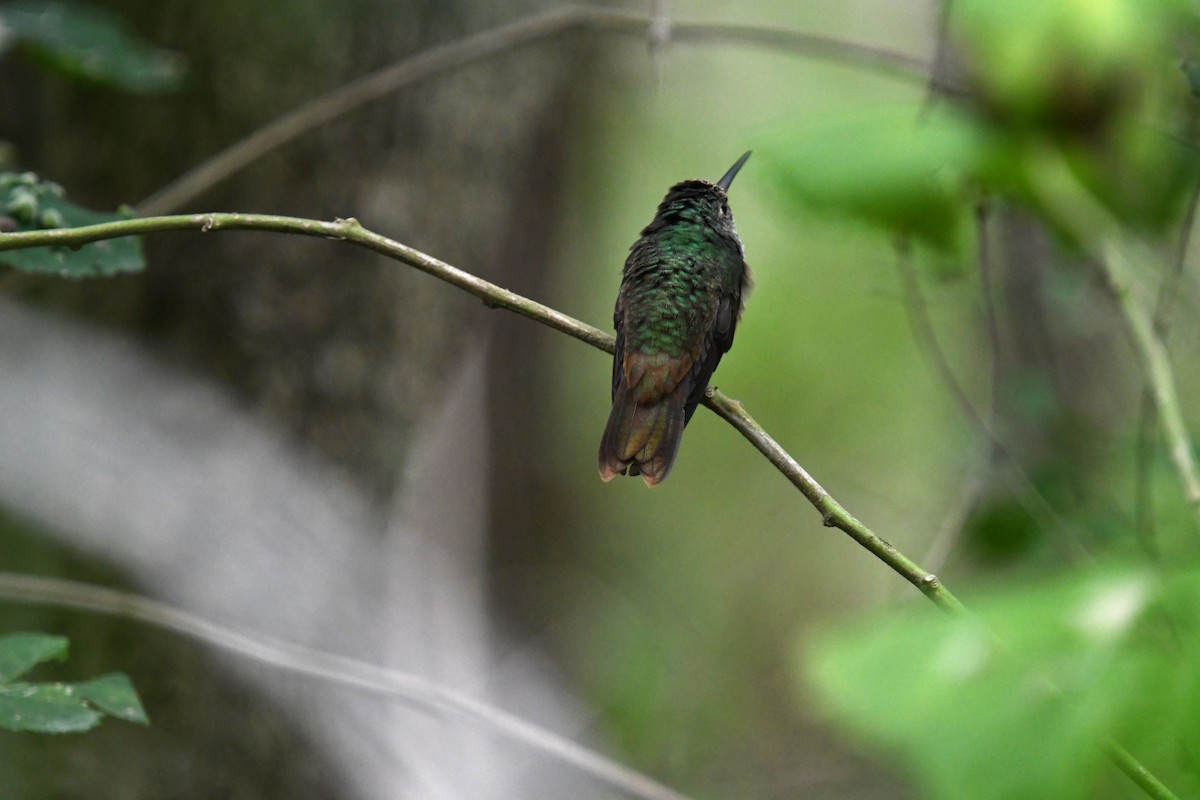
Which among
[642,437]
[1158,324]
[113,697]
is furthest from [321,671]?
[1158,324]

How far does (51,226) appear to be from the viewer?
178 centimetres

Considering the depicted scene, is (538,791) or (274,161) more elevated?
(274,161)

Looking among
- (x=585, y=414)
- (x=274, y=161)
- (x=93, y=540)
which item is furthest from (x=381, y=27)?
(x=585, y=414)

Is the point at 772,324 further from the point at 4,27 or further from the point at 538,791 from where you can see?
the point at 4,27

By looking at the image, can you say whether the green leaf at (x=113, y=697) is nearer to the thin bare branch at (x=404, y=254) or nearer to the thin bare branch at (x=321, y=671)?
the thin bare branch at (x=321, y=671)

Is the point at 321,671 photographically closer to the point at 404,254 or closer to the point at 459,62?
the point at 404,254

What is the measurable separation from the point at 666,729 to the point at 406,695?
12.3ft

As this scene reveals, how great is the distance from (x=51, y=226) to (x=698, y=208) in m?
1.57

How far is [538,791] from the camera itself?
446 cm

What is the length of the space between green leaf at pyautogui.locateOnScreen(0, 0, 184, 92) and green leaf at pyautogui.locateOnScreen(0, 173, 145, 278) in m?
0.61

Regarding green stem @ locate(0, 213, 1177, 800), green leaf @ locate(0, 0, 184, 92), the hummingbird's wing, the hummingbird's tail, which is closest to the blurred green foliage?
green stem @ locate(0, 213, 1177, 800)

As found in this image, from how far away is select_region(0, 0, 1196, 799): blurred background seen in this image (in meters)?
2.96

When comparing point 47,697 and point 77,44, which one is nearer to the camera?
point 47,697

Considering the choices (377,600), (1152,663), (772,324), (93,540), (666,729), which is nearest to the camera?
(1152,663)
